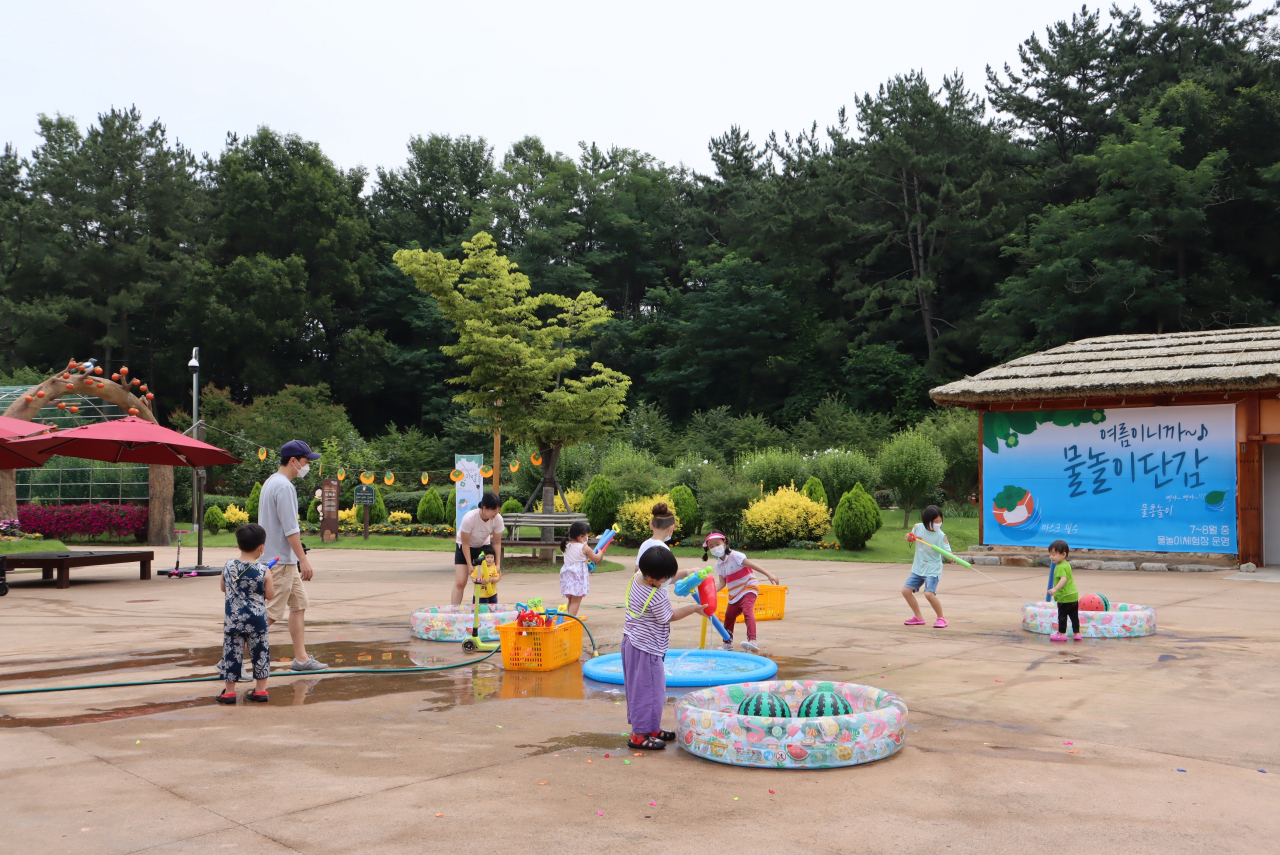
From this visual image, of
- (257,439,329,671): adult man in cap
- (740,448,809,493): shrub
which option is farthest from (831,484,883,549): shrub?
(257,439,329,671): adult man in cap

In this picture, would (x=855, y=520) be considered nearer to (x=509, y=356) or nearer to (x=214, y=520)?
(x=509, y=356)

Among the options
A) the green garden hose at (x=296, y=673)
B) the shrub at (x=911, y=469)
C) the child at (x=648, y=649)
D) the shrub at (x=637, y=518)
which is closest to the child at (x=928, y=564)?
the green garden hose at (x=296, y=673)

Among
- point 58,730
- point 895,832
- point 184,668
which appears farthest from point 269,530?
point 895,832

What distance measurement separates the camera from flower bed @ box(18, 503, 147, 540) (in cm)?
2811

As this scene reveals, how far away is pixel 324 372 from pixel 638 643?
174ft

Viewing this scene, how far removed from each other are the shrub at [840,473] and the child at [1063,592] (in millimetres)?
16842

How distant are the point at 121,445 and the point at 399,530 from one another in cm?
1280

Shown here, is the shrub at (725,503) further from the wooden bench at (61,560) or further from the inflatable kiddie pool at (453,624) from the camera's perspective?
the inflatable kiddie pool at (453,624)

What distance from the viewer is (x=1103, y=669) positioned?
28.1 feet

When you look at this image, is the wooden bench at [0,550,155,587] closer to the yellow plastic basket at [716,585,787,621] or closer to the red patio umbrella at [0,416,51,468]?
the red patio umbrella at [0,416,51,468]

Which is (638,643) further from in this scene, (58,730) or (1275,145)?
(1275,145)

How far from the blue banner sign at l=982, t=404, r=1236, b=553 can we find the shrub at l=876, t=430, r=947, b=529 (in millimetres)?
6497

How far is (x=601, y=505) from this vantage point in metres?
26.4

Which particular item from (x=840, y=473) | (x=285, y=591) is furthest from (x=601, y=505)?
(x=285, y=591)
